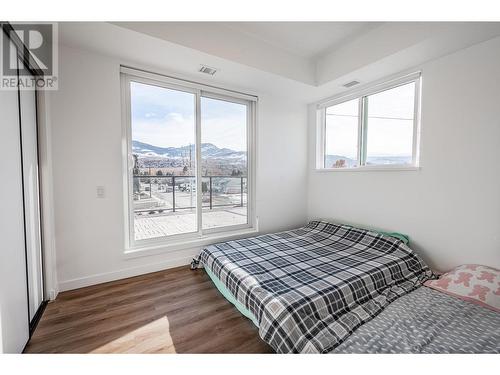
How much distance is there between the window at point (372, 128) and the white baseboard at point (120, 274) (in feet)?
8.62

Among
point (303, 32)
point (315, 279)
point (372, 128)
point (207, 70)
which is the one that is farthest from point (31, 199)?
point (372, 128)

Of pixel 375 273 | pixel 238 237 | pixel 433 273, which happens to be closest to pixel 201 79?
pixel 238 237

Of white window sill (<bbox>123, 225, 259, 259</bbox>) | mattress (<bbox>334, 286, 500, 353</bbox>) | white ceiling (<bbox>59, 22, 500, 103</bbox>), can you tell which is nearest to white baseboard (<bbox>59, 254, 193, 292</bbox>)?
white window sill (<bbox>123, 225, 259, 259</bbox>)

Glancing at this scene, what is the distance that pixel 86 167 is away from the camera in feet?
6.93

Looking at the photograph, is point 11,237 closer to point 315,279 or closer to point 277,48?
point 315,279

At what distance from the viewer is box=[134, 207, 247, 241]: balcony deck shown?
2.56 metres

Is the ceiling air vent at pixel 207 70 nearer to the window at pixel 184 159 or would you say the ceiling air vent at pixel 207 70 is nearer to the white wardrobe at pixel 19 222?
the window at pixel 184 159

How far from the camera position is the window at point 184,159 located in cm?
245

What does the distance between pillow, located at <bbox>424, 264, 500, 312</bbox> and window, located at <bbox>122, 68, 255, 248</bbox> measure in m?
2.25

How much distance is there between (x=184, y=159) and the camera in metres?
2.76
